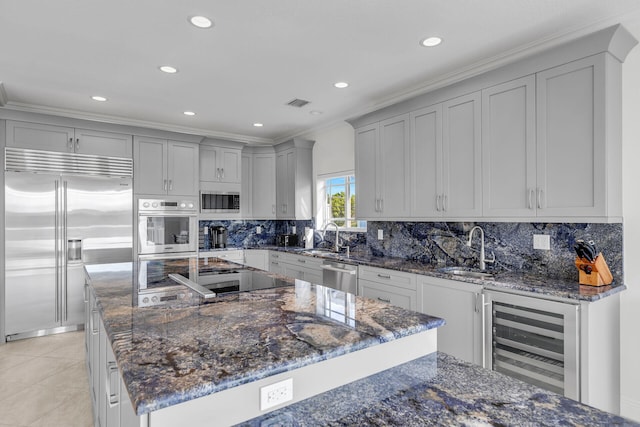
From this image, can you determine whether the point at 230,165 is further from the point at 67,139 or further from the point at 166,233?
the point at 67,139

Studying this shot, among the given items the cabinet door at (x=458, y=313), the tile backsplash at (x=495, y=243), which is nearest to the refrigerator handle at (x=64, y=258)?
the tile backsplash at (x=495, y=243)

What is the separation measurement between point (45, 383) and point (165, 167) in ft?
8.97

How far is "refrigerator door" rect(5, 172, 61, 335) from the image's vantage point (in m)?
3.97

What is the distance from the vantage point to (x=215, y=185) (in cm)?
541

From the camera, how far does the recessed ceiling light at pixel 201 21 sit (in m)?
2.40

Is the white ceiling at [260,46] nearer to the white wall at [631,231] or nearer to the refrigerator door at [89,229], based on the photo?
the white wall at [631,231]

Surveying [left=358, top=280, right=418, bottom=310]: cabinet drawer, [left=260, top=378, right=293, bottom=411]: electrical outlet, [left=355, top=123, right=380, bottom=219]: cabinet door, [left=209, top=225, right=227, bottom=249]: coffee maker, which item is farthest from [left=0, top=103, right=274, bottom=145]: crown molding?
[left=260, top=378, right=293, bottom=411]: electrical outlet

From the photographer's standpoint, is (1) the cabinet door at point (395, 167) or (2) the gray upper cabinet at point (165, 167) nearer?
(1) the cabinet door at point (395, 167)

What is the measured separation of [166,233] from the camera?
4816 mm

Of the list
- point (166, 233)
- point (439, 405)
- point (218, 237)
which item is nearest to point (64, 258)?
point (166, 233)

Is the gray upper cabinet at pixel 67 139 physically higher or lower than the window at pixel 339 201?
higher

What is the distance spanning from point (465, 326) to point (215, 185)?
396cm

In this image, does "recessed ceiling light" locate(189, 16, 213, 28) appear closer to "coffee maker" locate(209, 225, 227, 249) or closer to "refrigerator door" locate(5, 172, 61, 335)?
"refrigerator door" locate(5, 172, 61, 335)

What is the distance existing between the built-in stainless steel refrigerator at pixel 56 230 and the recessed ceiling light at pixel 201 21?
273 centimetres
